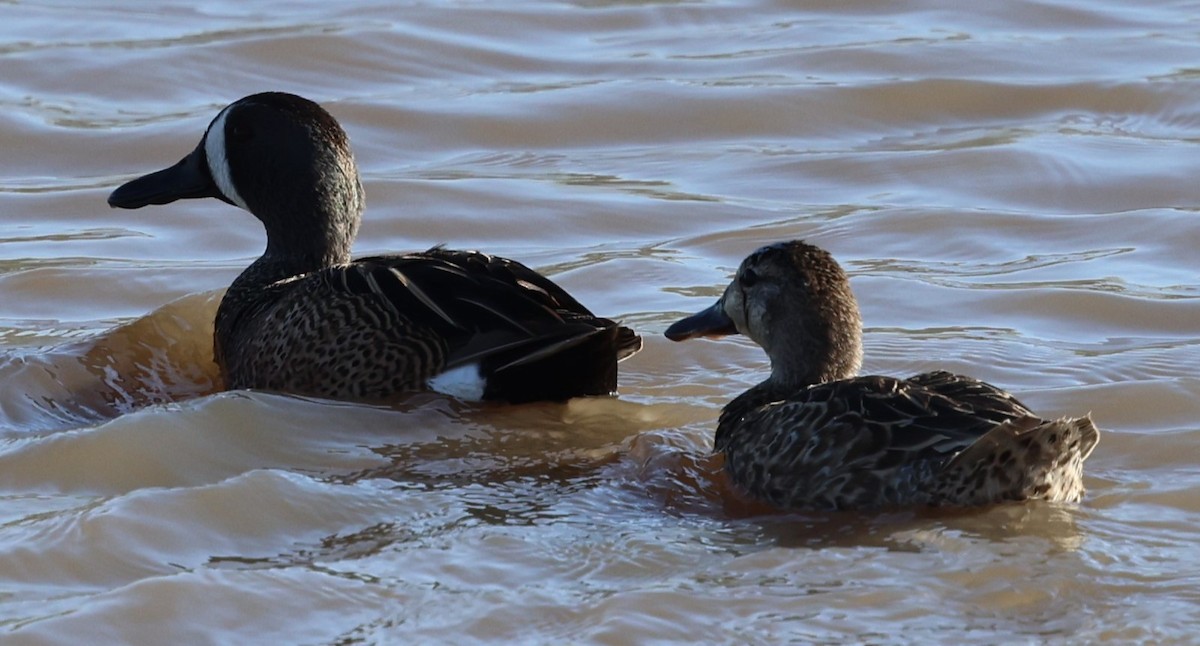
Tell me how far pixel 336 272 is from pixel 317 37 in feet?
20.0

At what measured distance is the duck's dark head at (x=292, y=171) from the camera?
8.15 m

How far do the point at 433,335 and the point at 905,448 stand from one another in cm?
212

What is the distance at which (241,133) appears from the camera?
822cm

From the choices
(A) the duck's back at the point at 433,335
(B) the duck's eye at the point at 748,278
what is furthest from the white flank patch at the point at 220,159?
(B) the duck's eye at the point at 748,278

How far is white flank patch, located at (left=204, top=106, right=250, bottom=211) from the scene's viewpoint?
27.2 feet

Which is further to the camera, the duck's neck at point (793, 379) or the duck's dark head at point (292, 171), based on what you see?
the duck's dark head at point (292, 171)

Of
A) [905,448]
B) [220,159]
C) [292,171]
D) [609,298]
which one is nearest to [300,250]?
[292,171]

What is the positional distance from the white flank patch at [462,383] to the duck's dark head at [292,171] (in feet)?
3.91

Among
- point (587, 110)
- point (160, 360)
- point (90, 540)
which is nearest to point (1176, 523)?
point (90, 540)

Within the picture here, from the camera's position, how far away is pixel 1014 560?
5.45 meters

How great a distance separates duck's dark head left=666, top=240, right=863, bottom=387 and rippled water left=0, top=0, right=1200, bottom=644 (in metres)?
0.48

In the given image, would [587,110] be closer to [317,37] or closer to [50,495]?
[317,37]

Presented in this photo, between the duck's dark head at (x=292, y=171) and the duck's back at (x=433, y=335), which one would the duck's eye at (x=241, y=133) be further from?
the duck's back at (x=433, y=335)

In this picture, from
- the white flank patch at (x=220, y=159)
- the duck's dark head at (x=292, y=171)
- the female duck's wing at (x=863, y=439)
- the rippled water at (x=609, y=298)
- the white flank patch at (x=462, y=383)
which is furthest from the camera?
the white flank patch at (x=220, y=159)
